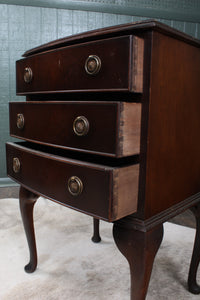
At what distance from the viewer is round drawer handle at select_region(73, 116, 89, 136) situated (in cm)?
67

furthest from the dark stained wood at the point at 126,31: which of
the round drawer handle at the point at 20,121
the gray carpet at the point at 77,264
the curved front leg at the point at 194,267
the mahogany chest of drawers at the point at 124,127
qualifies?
the gray carpet at the point at 77,264

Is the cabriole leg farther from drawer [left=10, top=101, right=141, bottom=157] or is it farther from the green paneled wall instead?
the green paneled wall

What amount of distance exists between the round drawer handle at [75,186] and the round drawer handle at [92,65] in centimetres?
25

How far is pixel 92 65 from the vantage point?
0.67 m

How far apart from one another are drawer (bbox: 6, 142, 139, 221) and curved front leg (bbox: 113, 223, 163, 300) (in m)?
0.07

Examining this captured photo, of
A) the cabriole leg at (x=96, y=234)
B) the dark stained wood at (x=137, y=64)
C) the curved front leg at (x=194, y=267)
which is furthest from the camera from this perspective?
the cabriole leg at (x=96, y=234)

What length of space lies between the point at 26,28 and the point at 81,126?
6.49 ft

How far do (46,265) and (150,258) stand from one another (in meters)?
0.67

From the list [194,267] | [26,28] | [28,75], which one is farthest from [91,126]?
[26,28]

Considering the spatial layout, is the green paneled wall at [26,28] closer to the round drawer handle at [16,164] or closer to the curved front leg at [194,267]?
the round drawer handle at [16,164]

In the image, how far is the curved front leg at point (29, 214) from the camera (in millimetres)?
1085

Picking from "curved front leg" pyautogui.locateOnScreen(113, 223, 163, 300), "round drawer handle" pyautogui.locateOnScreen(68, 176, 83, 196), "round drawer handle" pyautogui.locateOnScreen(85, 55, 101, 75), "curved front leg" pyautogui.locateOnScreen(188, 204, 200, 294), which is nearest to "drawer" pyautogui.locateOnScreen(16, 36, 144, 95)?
"round drawer handle" pyautogui.locateOnScreen(85, 55, 101, 75)

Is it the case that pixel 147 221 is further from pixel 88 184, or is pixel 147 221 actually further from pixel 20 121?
pixel 20 121

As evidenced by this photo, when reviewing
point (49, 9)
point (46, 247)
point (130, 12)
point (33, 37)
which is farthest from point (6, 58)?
point (46, 247)
